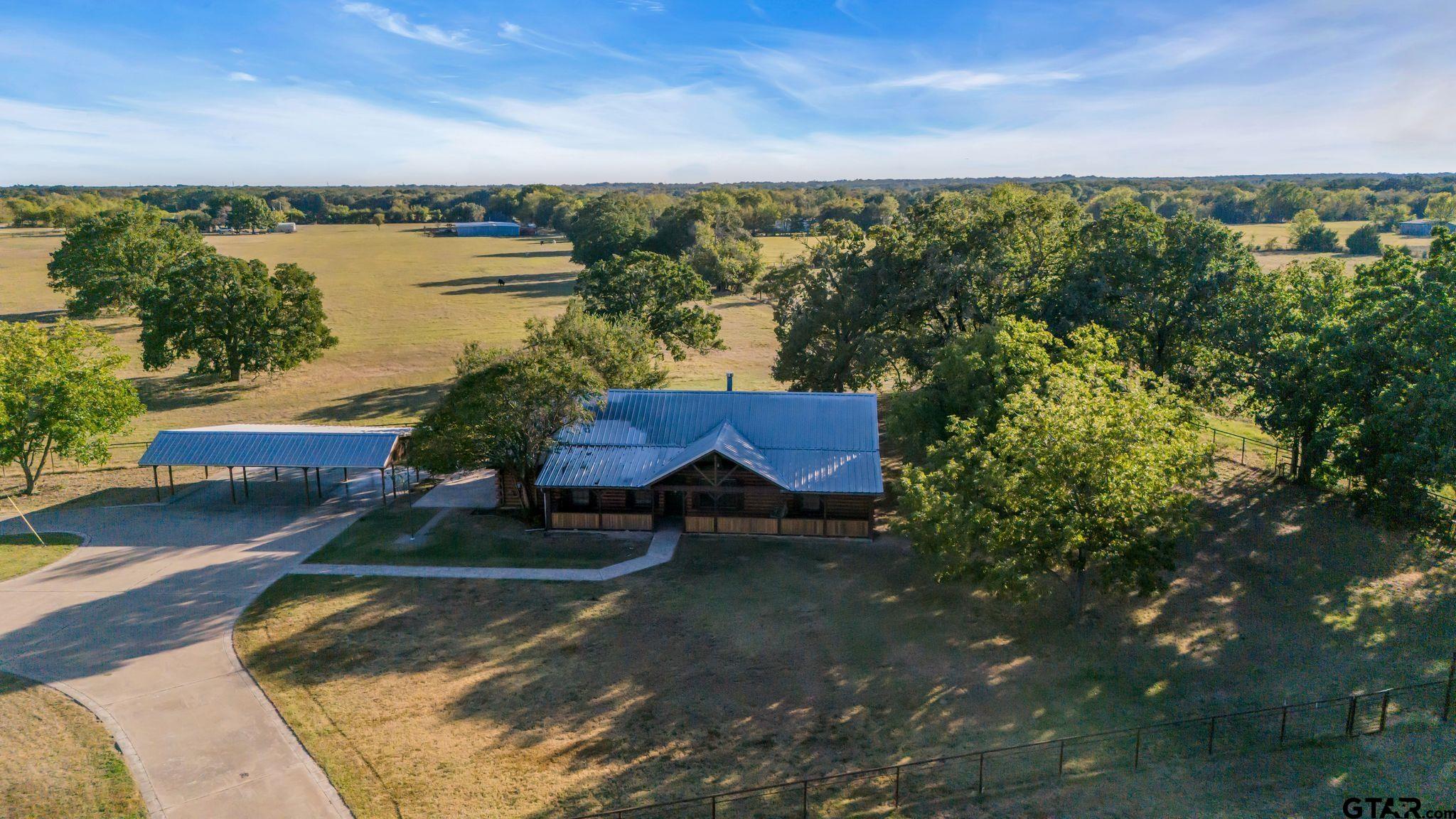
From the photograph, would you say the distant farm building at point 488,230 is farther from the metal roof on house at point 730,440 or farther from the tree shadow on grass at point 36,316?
the metal roof on house at point 730,440

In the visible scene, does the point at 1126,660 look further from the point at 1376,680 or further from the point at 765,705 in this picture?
the point at 765,705

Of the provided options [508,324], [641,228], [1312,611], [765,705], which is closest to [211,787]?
[765,705]

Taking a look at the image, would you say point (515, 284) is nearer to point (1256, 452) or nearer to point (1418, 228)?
point (1256, 452)

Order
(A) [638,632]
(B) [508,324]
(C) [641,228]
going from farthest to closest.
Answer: (C) [641,228]
(B) [508,324]
(A) [638,632]

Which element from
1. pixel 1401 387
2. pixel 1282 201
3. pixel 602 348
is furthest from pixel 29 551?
pixel 1282 201

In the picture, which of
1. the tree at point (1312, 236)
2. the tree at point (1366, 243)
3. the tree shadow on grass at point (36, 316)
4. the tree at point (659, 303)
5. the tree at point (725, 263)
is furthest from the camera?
the tree at point (1312, 236)

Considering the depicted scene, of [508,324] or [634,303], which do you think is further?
[508,324]

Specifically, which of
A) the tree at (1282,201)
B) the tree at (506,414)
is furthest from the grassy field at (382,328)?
the tree at (1282,201)
